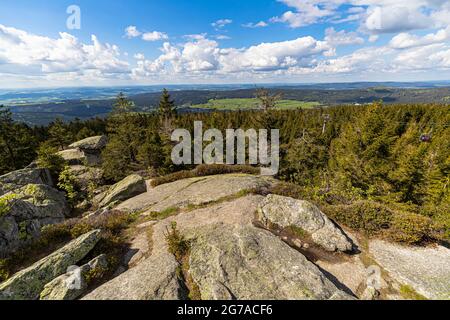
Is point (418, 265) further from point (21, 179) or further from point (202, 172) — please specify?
point (21, 179)

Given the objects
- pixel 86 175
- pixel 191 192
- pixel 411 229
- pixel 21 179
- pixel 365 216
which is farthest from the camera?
pixel 86 175

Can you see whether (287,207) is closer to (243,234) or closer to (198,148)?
(243,234)

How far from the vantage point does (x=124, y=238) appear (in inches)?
412

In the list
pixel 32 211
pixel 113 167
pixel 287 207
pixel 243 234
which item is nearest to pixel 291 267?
pixel 243 234

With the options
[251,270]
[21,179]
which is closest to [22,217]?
[251,270]

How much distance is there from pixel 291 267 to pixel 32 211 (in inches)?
549

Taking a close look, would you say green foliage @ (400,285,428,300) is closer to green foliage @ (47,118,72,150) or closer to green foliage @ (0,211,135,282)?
green foliage @ (0,211,135,282)

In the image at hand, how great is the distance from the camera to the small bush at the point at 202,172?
19641 mm

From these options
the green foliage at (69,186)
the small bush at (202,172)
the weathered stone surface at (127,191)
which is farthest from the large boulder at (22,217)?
the small bush at (202,172)

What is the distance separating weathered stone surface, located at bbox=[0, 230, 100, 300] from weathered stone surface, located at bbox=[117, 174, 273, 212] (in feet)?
17.4

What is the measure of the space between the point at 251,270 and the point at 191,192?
9143 mm

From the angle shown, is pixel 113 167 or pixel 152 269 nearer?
pixel 152 269

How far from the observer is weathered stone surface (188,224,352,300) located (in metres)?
6.14

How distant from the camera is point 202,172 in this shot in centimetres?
2033
